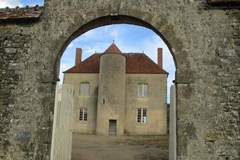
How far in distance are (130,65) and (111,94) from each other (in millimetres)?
4238

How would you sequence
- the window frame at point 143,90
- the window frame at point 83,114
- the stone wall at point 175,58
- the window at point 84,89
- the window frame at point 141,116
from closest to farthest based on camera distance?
the stone wall at point 175,58 → the window frame at point 141,116 → the window frame at point 83,114 → the window frame at point 143,90 → the window at point 84,89

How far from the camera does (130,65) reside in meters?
34.2

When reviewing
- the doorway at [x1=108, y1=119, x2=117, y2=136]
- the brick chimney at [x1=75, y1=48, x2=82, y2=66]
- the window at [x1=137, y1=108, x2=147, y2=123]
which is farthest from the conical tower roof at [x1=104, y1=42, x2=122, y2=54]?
the doorway at [x1=108, y1=119, x2=117, y2=136]

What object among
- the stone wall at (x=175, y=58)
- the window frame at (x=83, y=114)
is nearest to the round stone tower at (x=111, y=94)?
the window frame at (x=83, y=114)

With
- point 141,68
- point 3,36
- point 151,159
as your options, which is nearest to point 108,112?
Answer: point 141,68

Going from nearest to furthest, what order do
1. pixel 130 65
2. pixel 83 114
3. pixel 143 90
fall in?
pixel 143 90 → pixel 83 114 → pixel 130 65

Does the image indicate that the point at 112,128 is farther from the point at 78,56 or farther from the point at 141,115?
the point at 78,56

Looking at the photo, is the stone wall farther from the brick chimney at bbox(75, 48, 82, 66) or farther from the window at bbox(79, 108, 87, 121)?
the brick chimney at bbox(75, 48, 82, 66)

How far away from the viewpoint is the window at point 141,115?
32219 mm

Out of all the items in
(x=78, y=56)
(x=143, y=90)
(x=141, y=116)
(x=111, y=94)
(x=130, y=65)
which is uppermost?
(x=78, y=56)

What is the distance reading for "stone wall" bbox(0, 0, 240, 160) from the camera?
7297 mm

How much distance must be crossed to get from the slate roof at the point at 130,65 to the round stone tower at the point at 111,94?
924 mm

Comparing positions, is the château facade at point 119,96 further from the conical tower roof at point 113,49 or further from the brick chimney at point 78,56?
the brick chimney at point 78,56

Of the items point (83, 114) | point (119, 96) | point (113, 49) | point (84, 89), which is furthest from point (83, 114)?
point (113, 49)
